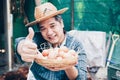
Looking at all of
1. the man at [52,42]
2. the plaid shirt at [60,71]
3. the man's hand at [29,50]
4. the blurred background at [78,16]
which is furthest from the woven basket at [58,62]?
the blurred background at [78,16]

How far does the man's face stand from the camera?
11.3 feet

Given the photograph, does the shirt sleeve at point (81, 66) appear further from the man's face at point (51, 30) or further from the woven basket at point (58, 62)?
the woven basket at point (58, 62)

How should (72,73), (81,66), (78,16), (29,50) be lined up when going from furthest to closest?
(78,16) → (81,66) → (72,73) → (29,50)

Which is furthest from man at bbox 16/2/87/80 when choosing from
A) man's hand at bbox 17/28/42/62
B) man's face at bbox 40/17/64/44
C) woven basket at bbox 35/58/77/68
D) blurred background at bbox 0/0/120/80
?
blurred background at bbox 0/0/120/80

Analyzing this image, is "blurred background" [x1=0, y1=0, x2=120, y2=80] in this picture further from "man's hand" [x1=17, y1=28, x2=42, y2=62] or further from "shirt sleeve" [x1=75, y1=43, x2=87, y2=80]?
"man's hand" [x1=17, y1=28, x2=42, y2=62]

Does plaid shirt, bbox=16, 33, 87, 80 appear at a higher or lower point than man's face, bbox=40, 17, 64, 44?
lower

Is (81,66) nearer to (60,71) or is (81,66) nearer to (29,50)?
(60,71)

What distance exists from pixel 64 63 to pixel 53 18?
0.88 metres

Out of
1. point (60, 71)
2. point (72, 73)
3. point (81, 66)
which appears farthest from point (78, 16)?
point (72, 73)

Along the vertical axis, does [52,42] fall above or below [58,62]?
above

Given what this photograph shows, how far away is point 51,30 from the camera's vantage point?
11.4 ft

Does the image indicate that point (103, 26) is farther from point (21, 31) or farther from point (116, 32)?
point (21, 31)

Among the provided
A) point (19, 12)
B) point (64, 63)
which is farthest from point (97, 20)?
point (64, 63)

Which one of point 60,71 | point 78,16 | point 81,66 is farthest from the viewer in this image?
point 78,16
